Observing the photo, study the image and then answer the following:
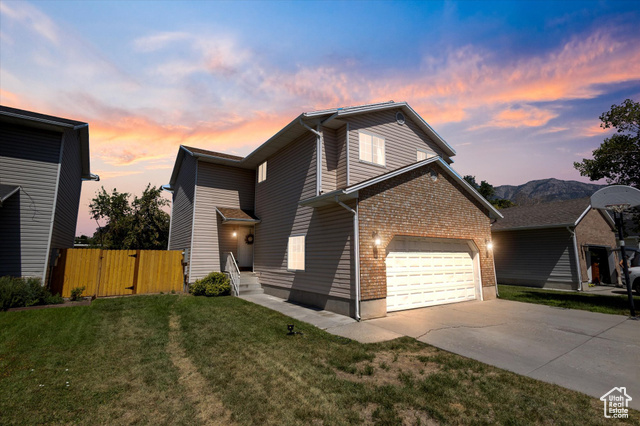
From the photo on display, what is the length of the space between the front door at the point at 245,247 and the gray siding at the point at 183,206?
2.81 metres

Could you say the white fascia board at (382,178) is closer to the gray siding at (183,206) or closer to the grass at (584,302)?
the grass at (584,302)

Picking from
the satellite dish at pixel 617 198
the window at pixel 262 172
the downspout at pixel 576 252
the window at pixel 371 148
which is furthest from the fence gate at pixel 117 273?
the downspout at pixel 576 252

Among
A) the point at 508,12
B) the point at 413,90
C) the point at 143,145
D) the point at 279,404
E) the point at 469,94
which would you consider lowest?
the point at 279,404

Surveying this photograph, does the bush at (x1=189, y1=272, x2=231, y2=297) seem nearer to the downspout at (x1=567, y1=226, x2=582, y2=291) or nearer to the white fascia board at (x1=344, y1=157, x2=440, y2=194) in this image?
the white fascia board at (x1=344, y1=157, x2=440, y2=194)

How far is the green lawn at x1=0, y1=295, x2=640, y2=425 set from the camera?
148 inches

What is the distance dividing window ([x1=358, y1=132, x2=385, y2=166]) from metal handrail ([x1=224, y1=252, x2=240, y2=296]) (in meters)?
8.50

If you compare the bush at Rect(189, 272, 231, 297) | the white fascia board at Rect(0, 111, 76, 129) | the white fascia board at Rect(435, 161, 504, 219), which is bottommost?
the bush at Rect(189, 272, 231, 297)

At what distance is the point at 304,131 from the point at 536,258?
58.0 ft

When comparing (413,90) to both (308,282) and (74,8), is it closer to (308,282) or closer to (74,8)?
(308,282)

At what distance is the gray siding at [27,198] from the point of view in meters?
10.3

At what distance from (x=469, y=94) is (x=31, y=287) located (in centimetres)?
1959

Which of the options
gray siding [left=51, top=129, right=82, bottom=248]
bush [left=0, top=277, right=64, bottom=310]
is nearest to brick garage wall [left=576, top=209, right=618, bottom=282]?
bush [left=0, top=277, right=64, bottom=310]

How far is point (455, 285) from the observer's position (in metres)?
12.3

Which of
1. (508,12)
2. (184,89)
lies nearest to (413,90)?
(508,12)
